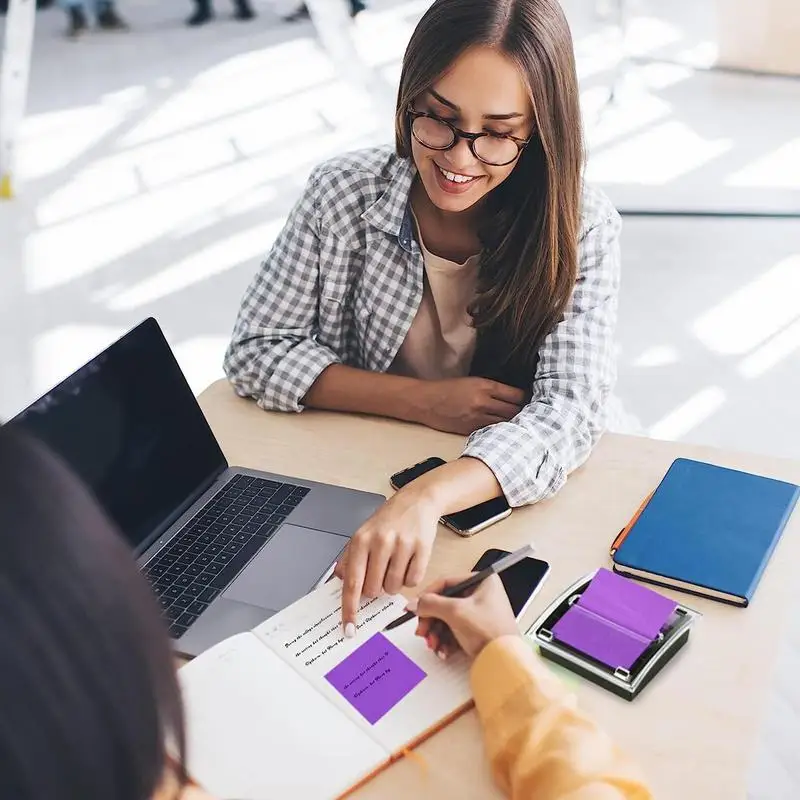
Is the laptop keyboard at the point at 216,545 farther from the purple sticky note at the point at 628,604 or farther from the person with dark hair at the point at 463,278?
the purple sticky note at the point at 628,604

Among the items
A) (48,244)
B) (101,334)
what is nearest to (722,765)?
(101,334)

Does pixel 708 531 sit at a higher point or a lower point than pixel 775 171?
higher

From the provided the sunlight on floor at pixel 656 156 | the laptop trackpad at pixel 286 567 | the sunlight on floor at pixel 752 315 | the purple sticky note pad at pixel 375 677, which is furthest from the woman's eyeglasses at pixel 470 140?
the sunlight on floor at pixel 656 156

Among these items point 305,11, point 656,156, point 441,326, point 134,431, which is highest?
point 134,431

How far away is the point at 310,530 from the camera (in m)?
1.06

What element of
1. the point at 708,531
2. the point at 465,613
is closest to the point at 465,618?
the point at 465,613

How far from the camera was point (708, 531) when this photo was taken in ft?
3.38

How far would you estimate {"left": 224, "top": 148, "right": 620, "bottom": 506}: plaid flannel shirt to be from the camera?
4.14ft

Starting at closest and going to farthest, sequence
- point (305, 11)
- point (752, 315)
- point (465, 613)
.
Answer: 1. point (465, 613)
2. point (752, 315)
3. point (305, 11)

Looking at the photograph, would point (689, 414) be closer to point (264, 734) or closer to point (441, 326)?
point (441, 326)

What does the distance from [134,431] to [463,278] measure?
554 mm

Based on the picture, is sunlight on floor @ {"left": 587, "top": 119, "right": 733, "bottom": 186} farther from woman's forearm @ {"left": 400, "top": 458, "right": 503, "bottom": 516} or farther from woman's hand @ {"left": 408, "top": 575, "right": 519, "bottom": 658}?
woman's hand @ {"left": 408, "top": 575, "right": 519, "bottom": 658}

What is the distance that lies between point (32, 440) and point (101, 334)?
8.02 feet

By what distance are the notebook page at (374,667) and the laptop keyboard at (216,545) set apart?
0.09 metres
